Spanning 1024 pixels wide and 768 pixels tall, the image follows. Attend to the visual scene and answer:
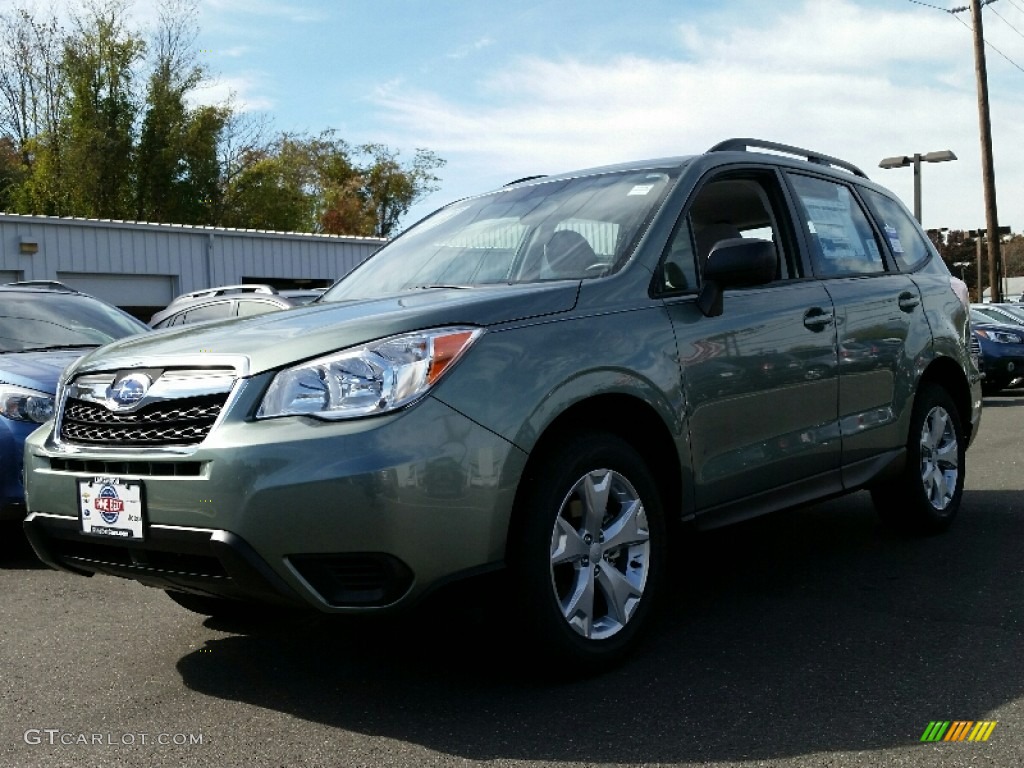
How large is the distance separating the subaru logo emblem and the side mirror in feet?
6.21

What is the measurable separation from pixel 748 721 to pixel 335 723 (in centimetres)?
116

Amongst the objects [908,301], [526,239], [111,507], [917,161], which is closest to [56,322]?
[526,239]

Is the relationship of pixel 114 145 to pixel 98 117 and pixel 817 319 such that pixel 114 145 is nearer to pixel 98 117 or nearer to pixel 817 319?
pixel 98 117

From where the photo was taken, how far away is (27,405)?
5711 mm

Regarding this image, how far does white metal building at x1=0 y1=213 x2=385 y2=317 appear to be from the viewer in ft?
77.0

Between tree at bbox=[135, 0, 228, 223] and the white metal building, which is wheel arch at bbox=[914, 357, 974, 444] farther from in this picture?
tree at bbox=[135, 0, 228, 223]

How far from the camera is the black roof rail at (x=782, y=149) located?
4.93 meters

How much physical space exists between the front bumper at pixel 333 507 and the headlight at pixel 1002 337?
47.5ft

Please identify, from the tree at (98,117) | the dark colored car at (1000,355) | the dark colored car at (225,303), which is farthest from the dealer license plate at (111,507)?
the tree at (98,117)

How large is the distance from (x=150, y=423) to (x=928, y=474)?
12.5 feet

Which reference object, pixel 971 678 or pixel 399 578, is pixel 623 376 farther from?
pixel 971 678

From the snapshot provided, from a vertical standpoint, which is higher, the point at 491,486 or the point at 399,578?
the point at 491,486

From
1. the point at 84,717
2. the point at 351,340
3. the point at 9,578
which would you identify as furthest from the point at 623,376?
the point at 9,578

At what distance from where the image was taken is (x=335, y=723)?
3.34 metres
